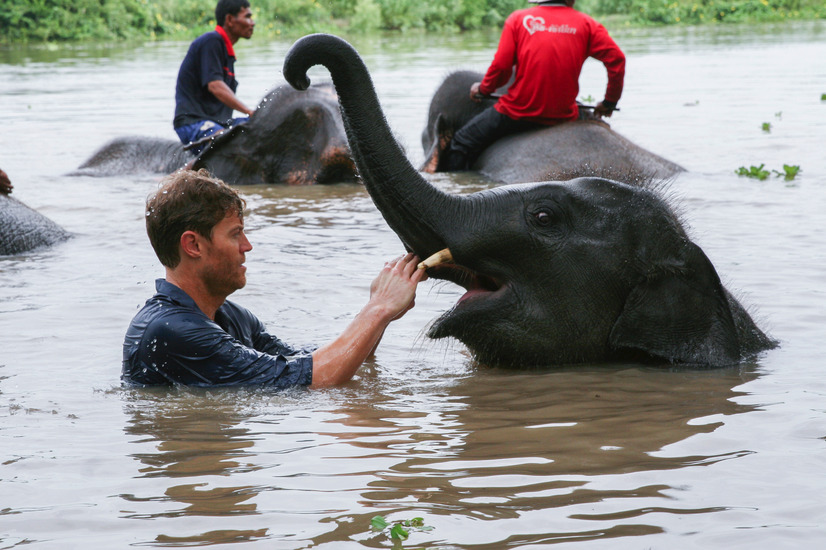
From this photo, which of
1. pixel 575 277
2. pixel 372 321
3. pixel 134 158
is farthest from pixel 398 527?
pixel 134 158

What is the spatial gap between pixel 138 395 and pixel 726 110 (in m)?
12.6

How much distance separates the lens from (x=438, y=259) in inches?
183

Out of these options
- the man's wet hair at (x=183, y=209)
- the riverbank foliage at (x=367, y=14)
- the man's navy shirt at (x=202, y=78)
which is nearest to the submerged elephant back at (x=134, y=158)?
the man's navy shirt at (x=202, y=78)

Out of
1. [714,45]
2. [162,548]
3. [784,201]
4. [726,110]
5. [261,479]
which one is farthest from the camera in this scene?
[714,45]

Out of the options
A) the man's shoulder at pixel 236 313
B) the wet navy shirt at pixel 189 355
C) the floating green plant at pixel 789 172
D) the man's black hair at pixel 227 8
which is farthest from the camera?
the man's black hair at pixel 227 8

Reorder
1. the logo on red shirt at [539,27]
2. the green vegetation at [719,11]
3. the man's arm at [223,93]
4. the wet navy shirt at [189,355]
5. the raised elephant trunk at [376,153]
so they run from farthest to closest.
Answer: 1. the green vegetation at [719,11]
2. the man's arm at [223,93]
3. the logo on red shirt at [539,27]
4. the wet navy shirt at [189,355]
5. the raised elephant trunk at [376,153]

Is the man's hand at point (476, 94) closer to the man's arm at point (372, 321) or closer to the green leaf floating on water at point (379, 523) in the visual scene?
the man's arm at point (372, 321)

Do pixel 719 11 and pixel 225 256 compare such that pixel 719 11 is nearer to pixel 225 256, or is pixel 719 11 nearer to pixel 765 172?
pixel 765 172

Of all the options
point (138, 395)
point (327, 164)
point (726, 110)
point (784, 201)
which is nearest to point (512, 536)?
point (138, 395)

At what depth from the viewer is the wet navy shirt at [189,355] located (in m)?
4.64

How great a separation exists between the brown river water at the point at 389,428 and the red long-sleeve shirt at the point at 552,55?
1.56 m

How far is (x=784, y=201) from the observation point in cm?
919

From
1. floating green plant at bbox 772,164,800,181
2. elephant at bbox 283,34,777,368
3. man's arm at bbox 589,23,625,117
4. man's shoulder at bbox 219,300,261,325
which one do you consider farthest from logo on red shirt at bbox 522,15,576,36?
man's shoulder at bbox 219,300,261,325

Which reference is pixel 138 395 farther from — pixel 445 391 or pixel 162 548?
pixel 162 548
